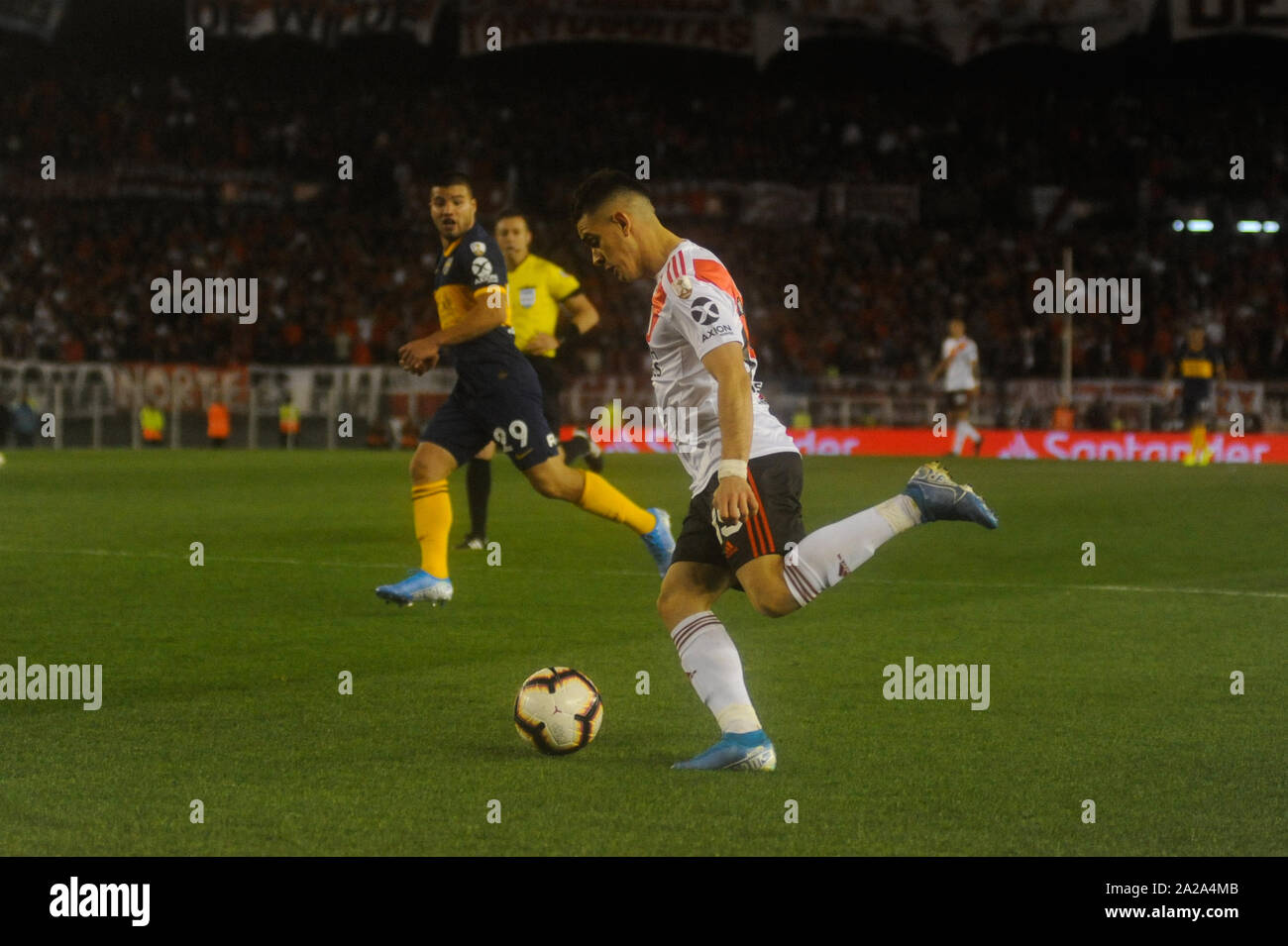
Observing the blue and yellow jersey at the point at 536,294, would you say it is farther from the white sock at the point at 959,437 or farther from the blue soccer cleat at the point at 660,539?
the white sock at the point at 959,437

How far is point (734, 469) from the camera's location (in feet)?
16.5

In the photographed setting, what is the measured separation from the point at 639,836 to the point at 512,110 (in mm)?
37634

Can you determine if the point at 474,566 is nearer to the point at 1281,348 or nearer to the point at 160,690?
the point at 160,690

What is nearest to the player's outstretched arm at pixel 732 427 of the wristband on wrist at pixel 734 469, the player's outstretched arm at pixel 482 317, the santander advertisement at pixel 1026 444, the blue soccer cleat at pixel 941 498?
the wristband on wrist at pixel 734 469

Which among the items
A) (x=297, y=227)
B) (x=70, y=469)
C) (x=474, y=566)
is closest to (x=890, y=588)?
(x=474, y=566)

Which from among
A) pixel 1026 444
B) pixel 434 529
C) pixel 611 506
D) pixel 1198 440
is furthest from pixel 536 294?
pixel 1026 444

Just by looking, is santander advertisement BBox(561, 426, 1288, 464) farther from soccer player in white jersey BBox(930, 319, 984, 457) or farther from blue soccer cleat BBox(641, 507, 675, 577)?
blue soccer cleat BBox(641, 507, 675, 577)

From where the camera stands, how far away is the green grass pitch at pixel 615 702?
183 inches

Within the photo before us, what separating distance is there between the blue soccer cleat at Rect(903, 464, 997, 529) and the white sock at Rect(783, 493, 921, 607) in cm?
3

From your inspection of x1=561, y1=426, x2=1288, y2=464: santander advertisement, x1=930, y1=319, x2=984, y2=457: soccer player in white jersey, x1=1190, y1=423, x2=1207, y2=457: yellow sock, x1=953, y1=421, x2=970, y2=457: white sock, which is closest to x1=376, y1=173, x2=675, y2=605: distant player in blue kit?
x1=561, y1=426, x2=1288, y2=464: santander advertisement

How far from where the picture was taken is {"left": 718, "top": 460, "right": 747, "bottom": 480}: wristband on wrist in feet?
16.5

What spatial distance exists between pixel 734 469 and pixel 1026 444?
74.7 feet

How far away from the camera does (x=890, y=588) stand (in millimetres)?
10211

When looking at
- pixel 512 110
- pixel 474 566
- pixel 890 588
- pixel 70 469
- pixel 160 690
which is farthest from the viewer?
pixel 512 110
